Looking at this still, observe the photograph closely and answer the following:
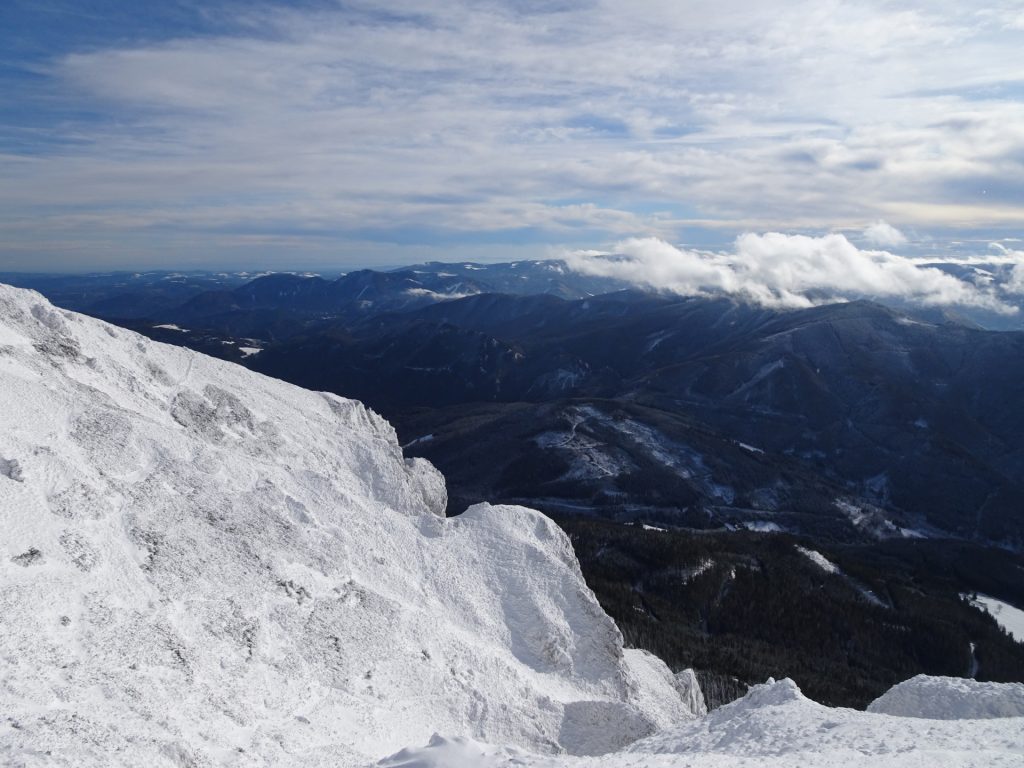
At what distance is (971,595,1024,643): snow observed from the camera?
145875mm

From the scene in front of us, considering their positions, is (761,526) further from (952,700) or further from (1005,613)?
(952,700)

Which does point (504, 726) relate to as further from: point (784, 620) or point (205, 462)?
point (784, 620)

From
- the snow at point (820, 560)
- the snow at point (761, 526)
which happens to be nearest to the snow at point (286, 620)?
the snow at point (820, 560)

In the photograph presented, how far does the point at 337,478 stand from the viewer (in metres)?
65.5

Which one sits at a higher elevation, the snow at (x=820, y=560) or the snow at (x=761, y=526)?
the snow at (x=820, y=560)

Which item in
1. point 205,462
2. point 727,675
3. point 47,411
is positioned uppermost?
point 47,411

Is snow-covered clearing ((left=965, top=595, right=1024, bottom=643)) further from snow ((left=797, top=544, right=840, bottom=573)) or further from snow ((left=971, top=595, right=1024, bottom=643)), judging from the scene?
snow ((left=797, top=544, right=840, bottom=573))

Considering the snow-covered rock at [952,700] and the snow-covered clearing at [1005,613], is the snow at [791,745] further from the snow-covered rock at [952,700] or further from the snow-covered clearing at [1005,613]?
the snow-covered clearing at [1005,613]

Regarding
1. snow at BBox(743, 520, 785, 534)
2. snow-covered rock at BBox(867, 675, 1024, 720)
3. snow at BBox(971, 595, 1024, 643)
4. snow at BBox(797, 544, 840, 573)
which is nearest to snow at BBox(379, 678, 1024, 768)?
snow-covered rock at BBox(867, 675, 1024, 720)

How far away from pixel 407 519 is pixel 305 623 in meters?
19.5

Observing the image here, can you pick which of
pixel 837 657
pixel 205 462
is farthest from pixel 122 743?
pixel 837 657

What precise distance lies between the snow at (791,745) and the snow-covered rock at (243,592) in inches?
290

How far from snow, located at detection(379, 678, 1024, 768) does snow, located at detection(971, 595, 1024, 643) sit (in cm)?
13309

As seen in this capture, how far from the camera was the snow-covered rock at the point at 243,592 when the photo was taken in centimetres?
3359
